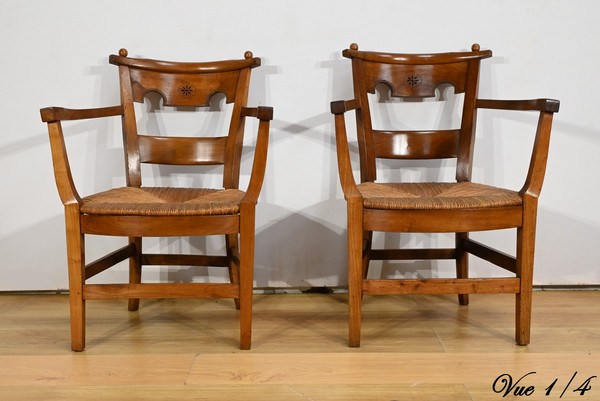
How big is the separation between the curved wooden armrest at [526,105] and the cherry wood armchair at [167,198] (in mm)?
765

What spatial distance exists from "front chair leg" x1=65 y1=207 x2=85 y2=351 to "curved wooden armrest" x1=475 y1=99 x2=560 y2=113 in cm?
133

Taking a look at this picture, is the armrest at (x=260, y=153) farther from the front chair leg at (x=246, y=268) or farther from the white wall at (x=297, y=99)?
the white wall at (x=297, y=99)

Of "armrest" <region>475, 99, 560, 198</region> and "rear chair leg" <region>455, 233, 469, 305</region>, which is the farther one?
"rear chair leg" <region>455, 233, 469, 305</region>

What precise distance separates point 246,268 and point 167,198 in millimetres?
367

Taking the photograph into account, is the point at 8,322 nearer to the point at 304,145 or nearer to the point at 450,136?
the point at 304,145

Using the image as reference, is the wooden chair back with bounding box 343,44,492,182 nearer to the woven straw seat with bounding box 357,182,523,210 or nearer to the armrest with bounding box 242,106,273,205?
A: the woven straw seat with bounding box 357,182,523,210

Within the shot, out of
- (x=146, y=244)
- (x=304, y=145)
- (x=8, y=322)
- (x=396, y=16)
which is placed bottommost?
(x=8, y=322)

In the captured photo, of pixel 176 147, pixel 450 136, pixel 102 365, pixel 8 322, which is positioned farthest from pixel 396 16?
pixel 8 322

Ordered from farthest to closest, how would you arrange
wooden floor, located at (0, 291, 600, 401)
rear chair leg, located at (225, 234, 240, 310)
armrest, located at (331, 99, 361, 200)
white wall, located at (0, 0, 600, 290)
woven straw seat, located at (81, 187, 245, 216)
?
white wall, located at (0, 0, 600, 290), rear chair leg, located at (225, 234, 240, 310), armrest, located at (331, 99, 361, 200), woven straw seat, located at (81, 187, 245, 216), wooden floor, located at (0, 291, 600, 401)

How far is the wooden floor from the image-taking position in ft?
5.29

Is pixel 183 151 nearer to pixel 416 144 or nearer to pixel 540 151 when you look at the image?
pixel 416 144

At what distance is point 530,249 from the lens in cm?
187

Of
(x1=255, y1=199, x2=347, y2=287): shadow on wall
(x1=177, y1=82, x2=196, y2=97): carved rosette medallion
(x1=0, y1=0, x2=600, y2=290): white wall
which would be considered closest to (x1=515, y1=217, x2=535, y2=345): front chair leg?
(x1=0, y1=0, x2=600, y2=290): white wall

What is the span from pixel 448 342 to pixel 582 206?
3.09 feet
